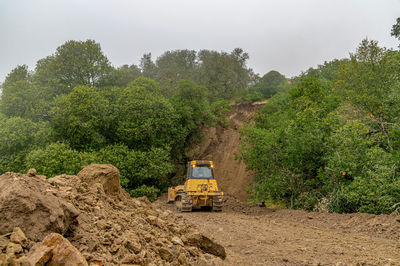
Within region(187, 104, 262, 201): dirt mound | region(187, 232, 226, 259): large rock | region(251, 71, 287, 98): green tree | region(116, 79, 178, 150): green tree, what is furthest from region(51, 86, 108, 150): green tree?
region(251, 71, 287, 98): green tree

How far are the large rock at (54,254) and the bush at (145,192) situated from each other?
16.5 m

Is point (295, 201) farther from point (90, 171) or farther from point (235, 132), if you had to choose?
point (235, 132)

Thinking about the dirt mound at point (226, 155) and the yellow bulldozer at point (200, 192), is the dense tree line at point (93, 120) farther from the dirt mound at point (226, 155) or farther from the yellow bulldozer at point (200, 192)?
the yellow bulldozer at point (200, 192)

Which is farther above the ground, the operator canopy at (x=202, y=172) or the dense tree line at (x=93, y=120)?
the dense tree line at (x=93, y=120)

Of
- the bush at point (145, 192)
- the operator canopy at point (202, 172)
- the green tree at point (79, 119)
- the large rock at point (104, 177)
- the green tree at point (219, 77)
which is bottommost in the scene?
the bush at point (145, 192)

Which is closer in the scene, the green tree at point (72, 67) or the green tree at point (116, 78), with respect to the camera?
the green tree at point (72, 67)

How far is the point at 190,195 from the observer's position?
1505cm

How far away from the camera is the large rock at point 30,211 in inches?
157

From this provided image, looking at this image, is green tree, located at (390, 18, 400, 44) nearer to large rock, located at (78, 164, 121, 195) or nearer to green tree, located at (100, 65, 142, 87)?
green tree, located at (100, 65, 142, 87)

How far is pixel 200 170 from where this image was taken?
641 inches

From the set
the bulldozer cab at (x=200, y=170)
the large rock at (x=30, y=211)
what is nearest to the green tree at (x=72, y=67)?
the bulldozer cab at (x=200, y=170)

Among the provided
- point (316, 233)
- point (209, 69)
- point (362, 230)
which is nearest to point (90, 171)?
point (316, 233)

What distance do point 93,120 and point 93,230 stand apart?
17.0 m

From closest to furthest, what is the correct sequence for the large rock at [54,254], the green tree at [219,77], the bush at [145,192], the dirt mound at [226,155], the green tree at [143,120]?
the large rock at [54,254], the bush at [145,192], the green tree at [143,120], the dirt mound at [226,155], the green tree at [219,77]
